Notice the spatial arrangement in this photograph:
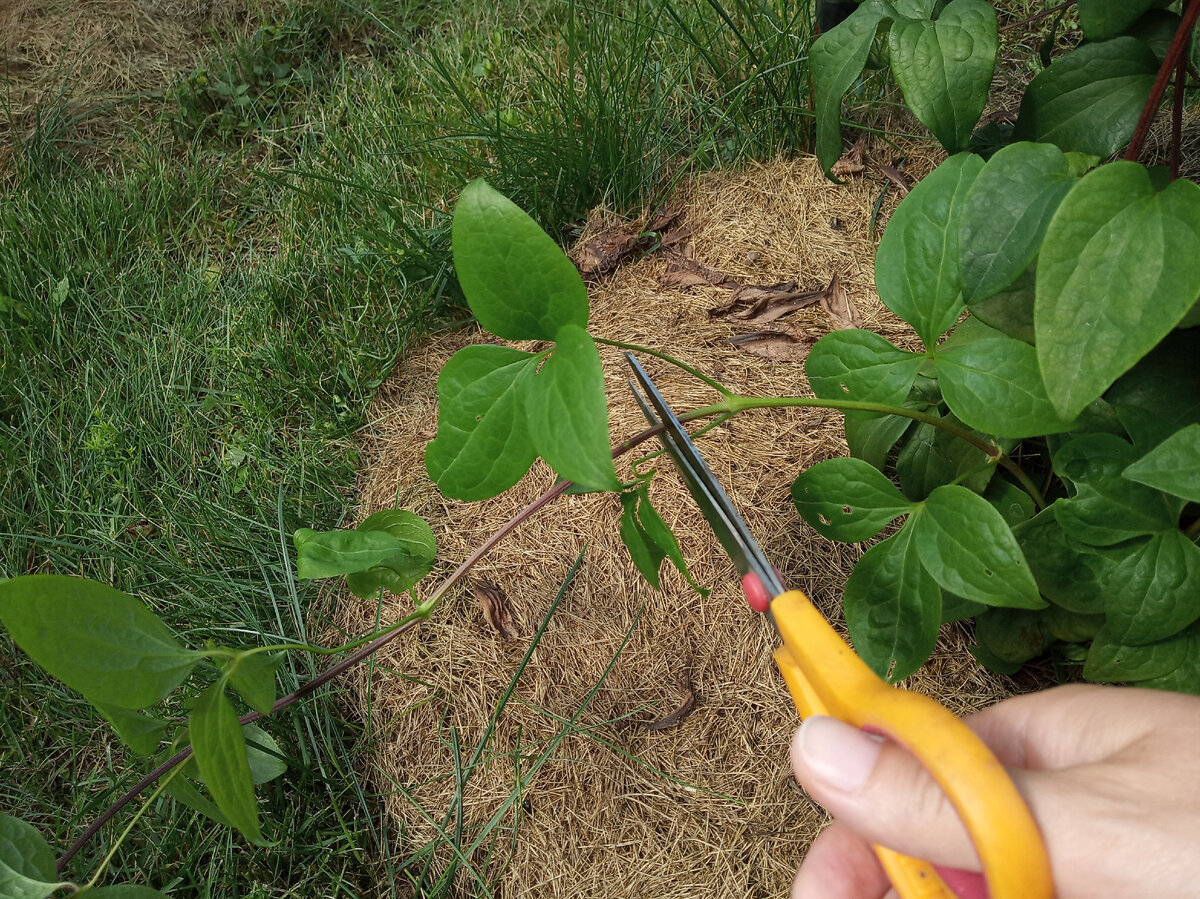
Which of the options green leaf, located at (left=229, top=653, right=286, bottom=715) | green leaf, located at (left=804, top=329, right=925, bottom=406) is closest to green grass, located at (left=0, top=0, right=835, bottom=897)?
green leaf, located at (left=229, top=653, right=286, bottom=715)

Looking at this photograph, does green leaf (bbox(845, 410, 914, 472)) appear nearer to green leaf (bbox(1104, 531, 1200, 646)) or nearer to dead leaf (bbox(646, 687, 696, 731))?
green leaf (bbox(1104, 531, 1200, 646))

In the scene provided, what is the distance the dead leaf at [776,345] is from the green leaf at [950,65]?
1.99 feet

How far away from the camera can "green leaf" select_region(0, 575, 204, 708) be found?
0.85m

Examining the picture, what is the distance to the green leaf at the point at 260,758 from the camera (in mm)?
1305

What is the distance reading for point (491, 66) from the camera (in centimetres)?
257

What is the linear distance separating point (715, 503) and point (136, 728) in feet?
2.45

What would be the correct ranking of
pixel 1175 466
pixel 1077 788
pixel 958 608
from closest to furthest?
pixel 1077 788
pixel 1175 466
pixel 958 608

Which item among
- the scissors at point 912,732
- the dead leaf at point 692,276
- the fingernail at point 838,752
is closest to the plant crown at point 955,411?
the scissors at point 912,732

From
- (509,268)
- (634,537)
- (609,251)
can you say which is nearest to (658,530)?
(634,537)

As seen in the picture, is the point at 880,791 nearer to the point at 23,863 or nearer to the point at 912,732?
the point at 912,732

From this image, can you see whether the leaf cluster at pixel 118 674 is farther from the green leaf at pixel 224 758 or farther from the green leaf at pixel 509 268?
the green leaf at pixel 509 268

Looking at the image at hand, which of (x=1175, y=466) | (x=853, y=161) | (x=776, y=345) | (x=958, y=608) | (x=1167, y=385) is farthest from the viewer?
(x=853, y=161)

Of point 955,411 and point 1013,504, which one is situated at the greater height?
point 955,411

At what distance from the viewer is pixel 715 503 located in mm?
1092
